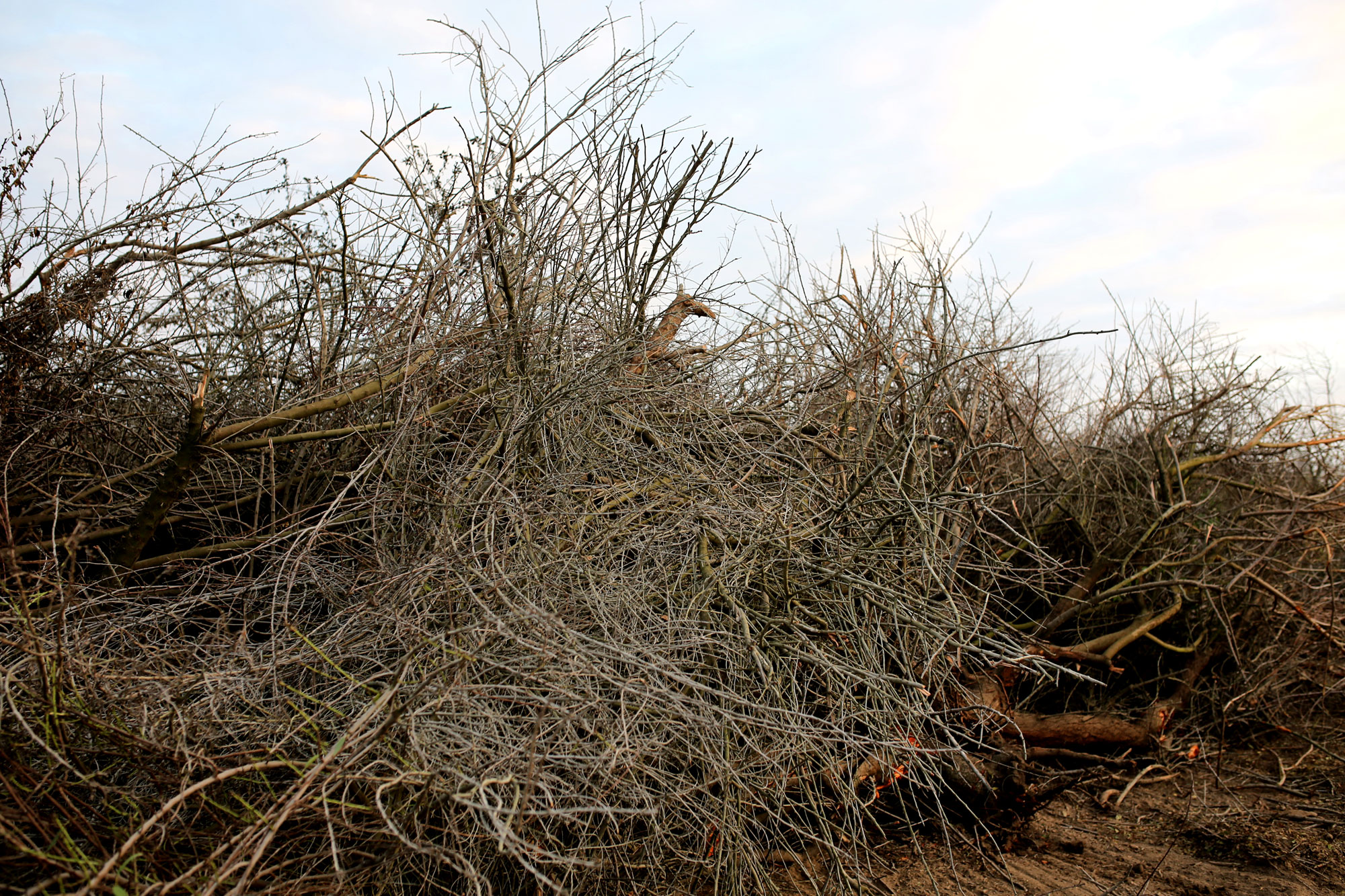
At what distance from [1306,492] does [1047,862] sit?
5018 mm

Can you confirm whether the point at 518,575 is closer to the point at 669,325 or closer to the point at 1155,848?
the point at 669,325

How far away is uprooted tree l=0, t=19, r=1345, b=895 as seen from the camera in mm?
2545

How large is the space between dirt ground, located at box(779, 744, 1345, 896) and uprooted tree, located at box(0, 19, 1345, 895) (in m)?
0.23

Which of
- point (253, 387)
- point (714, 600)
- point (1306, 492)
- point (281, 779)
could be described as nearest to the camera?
point (281, 779)

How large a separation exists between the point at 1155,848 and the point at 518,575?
3.79 meters

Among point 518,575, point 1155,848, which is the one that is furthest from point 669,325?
point 1155,848

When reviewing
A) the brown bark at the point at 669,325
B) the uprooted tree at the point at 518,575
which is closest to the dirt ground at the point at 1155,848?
the uprooted tree at the point at 518,575

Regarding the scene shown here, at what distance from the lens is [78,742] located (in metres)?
2.62

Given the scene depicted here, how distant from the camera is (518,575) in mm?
2910

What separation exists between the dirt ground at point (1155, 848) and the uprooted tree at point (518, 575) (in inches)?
9.2

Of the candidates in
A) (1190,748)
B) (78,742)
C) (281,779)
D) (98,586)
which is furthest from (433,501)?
(1190,748)

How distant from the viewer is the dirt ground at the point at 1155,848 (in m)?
3.86

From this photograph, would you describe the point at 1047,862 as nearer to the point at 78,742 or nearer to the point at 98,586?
the point at 78,742

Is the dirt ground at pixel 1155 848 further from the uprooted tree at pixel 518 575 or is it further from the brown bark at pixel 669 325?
the brown bark at pixel 669 325
